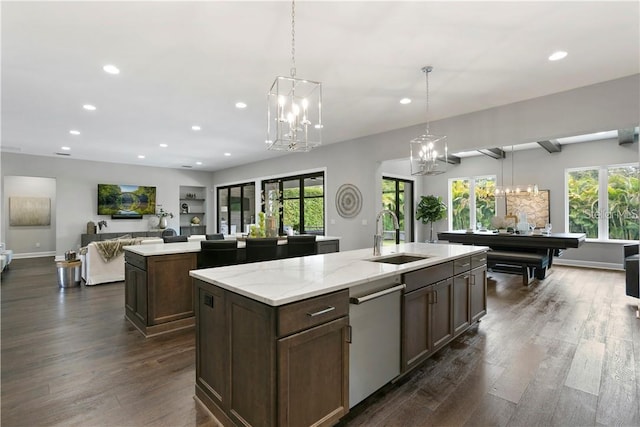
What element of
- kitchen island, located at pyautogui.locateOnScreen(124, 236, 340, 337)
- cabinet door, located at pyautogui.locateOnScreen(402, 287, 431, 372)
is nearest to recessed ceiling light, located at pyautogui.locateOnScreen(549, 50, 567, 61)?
cabinet door, located at pyautogui.locateOnScreen(402, 287, 431, 372)

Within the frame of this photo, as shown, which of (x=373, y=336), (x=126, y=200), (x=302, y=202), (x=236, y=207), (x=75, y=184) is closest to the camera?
(x=373, y=336)

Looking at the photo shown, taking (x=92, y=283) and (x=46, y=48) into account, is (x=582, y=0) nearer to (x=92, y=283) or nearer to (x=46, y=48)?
(x=46, y=48)

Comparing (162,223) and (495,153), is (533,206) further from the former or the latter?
(162,223)

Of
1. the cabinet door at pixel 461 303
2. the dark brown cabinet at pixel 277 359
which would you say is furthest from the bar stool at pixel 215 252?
the cabinet door at pixel 461 303

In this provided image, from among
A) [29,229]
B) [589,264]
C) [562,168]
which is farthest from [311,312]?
[29,229]

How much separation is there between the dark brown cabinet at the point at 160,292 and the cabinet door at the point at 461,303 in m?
2.81

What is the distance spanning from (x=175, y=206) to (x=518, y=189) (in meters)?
10.3

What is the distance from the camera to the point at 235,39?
9.17 ft

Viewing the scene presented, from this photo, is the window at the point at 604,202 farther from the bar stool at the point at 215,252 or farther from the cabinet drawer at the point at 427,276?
the bar stool at the point at 215,252

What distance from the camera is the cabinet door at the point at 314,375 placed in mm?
1501

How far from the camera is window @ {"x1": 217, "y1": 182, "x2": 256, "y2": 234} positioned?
10086 millimetres

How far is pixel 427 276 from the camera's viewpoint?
97.7 inches

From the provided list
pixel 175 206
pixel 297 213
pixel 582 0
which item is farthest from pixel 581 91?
pixel 175 206

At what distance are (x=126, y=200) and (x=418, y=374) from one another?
1011cm
